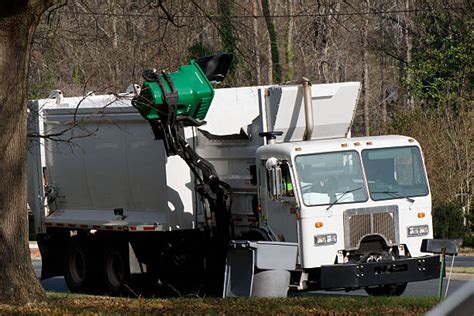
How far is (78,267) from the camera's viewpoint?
63.6ft

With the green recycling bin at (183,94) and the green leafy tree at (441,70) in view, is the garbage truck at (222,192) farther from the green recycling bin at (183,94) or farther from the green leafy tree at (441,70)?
the green leafy tree at (441,70)

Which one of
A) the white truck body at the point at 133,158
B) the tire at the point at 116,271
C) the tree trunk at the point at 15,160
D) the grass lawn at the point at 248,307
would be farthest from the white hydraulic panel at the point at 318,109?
the tree trunk at the point at 15,160

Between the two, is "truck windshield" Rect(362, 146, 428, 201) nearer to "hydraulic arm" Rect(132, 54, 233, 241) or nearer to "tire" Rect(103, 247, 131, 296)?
"hydraulic arm" Rect(132, 54, 233, 241)

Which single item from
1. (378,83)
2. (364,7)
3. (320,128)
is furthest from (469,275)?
(378,83)

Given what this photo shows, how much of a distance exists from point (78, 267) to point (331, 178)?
6.27 meters

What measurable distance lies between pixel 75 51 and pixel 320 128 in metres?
7.32

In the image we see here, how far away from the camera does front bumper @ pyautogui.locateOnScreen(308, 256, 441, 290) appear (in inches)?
570

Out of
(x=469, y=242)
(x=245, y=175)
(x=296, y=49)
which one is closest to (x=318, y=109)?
(x=245, y=175)

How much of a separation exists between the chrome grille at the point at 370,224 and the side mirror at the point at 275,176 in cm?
100

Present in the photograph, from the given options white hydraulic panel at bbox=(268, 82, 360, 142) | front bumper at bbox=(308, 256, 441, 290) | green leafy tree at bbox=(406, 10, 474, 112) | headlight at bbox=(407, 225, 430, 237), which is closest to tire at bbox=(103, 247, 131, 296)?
white hydraulic panel at bbox=(268, 82, 360, 142)

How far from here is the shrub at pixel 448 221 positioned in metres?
33.7

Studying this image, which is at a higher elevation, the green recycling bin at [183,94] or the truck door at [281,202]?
the green recycling bin at [183,94]

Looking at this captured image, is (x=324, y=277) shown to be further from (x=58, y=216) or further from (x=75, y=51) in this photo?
(x=75, y=51)

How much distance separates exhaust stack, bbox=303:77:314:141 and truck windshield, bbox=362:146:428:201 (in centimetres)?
116
